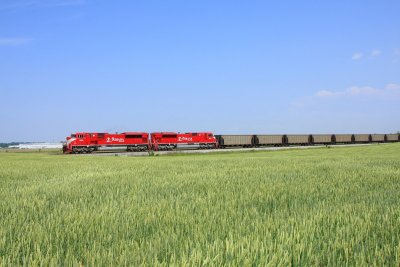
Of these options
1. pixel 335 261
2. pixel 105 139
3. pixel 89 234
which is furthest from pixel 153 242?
pixel 105 139

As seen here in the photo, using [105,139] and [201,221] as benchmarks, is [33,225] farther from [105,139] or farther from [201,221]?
[105,139]

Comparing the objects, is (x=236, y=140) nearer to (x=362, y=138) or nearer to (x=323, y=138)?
(x=323, y=138)

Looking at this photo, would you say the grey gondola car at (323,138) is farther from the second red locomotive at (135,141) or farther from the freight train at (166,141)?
the second red locomotive at (135,141)

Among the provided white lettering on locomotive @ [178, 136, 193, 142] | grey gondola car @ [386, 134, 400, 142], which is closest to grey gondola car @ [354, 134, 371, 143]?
grey gondola car @ [386, 134, 400, 142]

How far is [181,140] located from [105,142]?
43.6 feet

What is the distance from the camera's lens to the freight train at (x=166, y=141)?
54531mm

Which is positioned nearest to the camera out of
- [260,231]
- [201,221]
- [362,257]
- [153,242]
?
[362,257]

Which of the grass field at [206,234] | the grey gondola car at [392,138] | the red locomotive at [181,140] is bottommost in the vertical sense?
the grey gondola car at [392,138]

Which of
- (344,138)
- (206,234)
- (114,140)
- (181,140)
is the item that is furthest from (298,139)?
(206,234)

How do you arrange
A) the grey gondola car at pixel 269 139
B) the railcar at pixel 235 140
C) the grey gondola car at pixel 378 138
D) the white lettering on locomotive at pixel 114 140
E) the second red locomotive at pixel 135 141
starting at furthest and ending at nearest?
the grey gondola car at pixel 378 138 → the grey gondola car at pixel 269 139 → the railcar at pixel 235 140 → the white lettering on locomotive at pixel 114 140 → the second red locomotive at pixel 135 141

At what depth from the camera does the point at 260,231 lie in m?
3.97

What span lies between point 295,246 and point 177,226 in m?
1.43

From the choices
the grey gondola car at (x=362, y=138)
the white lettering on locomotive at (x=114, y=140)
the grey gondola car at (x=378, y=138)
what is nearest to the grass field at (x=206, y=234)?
the white lettering on locomotive at (x=114, y=140)

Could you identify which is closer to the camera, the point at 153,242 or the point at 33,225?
the point at 153,242
